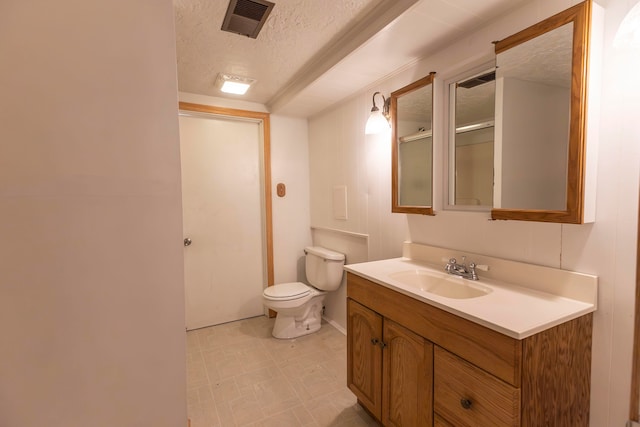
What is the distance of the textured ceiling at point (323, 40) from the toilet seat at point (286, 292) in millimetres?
1679

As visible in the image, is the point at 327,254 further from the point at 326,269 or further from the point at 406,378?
the point at 406,378

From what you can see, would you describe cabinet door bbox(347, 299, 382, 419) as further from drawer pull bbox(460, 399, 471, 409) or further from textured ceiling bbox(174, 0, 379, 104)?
textured ceiling bbox(174, 0, 379, 104)

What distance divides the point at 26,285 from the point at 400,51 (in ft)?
6.05

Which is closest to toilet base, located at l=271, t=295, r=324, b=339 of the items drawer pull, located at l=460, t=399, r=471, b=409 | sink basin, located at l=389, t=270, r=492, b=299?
sink basin, located at l=389, t=270, r=492, b=299

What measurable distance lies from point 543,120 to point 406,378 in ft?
4.10

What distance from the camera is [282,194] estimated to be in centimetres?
298

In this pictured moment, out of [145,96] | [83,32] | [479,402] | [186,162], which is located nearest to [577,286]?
[479,402]

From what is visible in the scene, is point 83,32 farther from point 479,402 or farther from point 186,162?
point 186,162

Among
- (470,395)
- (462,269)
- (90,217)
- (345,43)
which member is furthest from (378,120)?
(90,217)

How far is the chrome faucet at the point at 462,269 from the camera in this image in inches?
55.9

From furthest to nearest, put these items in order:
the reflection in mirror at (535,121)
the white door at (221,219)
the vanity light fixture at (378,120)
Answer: the white door at (221,219), the vanity light fixture at (378,120), the reflection in mirror at (535,121)

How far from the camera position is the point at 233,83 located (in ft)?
7.47

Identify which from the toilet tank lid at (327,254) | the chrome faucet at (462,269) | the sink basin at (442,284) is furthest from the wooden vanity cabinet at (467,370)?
the toilet tank lid at (327,254)

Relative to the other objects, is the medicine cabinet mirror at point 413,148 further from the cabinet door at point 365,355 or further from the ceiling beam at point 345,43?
the cabinet door at point 365,355
